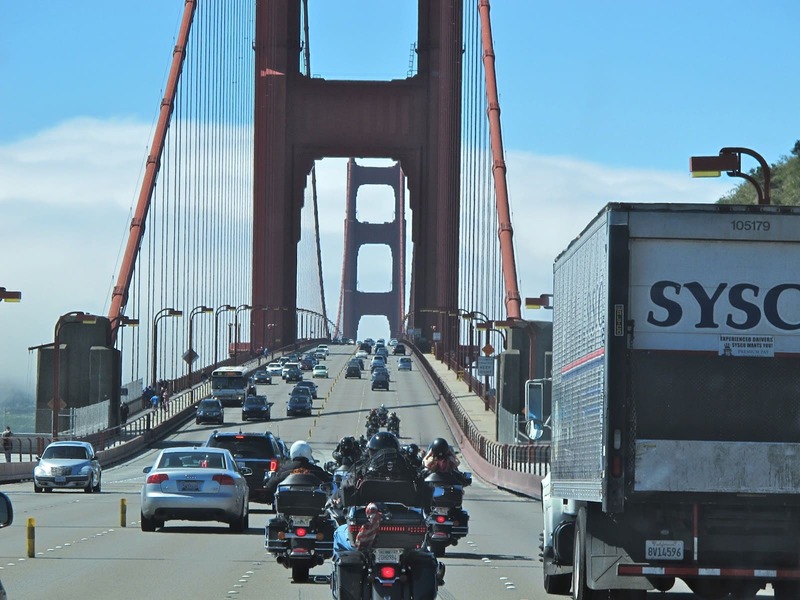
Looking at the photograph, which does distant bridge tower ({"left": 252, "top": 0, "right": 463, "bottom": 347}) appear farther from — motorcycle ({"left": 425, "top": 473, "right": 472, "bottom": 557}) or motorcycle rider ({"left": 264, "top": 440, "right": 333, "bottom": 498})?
motorcycle rider ({"left": 264, "top": 440, "right": 333, "bottom": 498})

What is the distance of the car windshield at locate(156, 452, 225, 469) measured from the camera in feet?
80.3

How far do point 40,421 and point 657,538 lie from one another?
6309cm

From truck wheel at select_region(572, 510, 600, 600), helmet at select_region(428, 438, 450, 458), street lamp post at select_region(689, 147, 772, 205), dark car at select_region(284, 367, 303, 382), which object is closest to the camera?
truck wheel at select_region(572, 510, 600, 600)

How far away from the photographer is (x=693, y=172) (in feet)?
74.8

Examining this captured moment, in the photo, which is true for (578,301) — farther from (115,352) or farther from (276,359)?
(276,359)

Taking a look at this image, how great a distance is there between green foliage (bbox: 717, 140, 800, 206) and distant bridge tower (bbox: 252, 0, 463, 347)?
108 ft

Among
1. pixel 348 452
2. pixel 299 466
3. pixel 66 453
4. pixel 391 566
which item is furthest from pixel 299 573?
pixel 66 453

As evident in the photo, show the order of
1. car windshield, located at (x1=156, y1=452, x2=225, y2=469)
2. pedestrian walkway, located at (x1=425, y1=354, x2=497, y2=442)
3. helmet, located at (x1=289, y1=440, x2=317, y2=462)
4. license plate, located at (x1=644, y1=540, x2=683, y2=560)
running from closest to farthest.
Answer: license plate, located at (x1=644, y1=540, x2=683, y2=560)
helmet, located at (x1=289, y1=440, x2=317, y2=462)
car windshield, located at (x1=156, y1=452, x2=225, y2=469)
pedestrian walkway, located at (x1=425, y1=354, x2=497, y2=442)

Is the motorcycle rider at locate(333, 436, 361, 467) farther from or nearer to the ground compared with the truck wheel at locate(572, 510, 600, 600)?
farther from the ground

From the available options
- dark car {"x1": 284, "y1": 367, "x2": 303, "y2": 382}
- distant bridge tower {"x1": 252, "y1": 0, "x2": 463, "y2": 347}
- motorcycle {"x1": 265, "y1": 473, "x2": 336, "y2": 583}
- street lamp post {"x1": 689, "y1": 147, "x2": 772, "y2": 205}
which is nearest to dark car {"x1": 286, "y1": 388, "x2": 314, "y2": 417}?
dark car {"x1": 284, "y1": 367, "x2": 303, "y2": 382}

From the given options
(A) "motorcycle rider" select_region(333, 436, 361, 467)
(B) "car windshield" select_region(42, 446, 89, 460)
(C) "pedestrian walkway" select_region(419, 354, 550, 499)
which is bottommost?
(C) "pedestrian walkway" select_region(419, 354, 550, 499)

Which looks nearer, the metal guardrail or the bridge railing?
the bridge railing

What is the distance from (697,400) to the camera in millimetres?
12352

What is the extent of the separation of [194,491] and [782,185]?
7938cm
